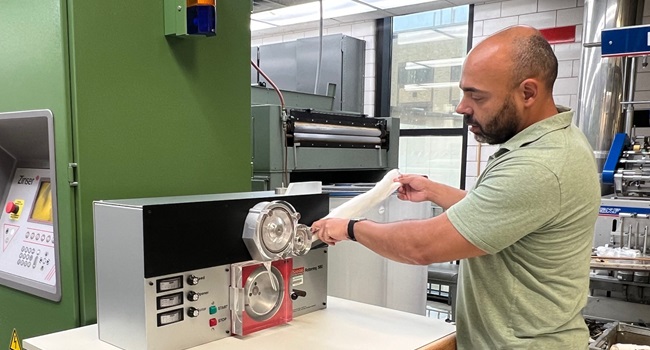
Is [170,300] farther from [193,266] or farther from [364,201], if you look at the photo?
[364,201]

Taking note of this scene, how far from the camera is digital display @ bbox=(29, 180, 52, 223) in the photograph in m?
1.41

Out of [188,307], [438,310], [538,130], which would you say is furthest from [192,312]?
[438,310]

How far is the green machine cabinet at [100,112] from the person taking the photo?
1229mm

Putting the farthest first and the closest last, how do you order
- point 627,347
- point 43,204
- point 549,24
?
point 549,24 < point 627,347 < point 43,204

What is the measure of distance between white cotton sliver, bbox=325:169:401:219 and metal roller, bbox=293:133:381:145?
1.19m

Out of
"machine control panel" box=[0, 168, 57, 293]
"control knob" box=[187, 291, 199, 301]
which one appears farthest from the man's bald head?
"machine control panel" box=[0, 168, 57, 293]

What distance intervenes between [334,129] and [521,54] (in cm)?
172

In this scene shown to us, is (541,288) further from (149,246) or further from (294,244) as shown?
(149,246)

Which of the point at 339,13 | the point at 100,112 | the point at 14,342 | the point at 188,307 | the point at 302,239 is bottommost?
the point at 14,342

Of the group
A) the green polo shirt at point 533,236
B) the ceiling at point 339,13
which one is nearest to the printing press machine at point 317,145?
the ceiling at point 339,13

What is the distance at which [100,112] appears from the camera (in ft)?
4.14

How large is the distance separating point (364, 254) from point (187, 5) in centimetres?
136

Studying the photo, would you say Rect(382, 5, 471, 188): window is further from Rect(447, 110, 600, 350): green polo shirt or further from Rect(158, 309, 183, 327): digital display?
Rect(158, 309, 183, 327): digital display

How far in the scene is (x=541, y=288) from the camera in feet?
3.64
